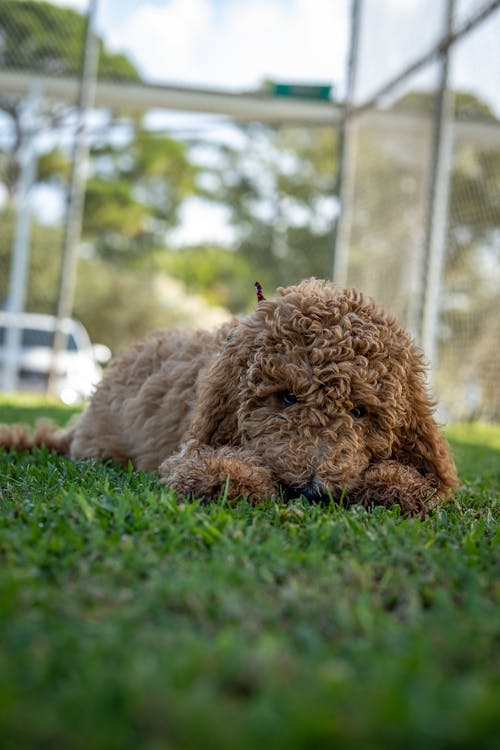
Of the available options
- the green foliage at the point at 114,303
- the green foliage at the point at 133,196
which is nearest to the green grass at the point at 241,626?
the green foliage at the point at 114,303

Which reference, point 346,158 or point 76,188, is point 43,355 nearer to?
point 76,188

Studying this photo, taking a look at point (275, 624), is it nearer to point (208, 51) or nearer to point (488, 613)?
point (488, 613)

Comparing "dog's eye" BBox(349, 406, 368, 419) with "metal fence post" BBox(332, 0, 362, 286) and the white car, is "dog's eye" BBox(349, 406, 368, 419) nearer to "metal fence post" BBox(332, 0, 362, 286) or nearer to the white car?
"metal fence post" BBox(332, 0, 362, 286)

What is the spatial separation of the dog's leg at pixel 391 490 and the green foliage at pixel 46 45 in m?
10.1

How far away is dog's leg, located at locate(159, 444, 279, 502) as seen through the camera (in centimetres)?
280

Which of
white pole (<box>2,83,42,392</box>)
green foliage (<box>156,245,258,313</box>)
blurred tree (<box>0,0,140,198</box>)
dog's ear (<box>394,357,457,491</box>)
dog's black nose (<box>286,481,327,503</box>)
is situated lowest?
dog's black nose (<box>286,481,327,503</box>)

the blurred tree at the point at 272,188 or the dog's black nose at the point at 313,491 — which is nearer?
the dog's black nose at the point at 313,491

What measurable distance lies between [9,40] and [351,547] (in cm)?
1264

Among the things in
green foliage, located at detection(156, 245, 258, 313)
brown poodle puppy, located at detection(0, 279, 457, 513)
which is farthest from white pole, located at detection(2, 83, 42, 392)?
green foliage, located at detection(156, 245, 258, 313)

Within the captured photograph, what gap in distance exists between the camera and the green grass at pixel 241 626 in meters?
1.21

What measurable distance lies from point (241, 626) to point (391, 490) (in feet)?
4.54

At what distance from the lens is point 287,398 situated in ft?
9.78

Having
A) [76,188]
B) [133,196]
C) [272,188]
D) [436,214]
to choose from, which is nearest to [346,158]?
[436,214]

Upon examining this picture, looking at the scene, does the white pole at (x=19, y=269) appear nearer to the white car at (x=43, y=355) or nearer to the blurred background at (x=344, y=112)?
the blurred background at (x=344, y=112)
